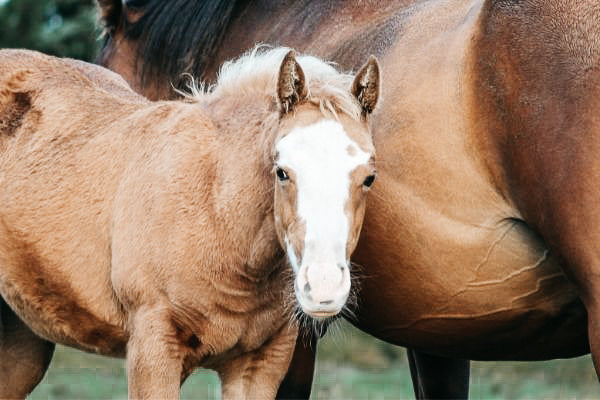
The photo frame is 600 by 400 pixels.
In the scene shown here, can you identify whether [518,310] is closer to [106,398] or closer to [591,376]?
[106,398]

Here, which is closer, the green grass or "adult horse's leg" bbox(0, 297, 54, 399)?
"adult horse's leg" bbox(0, 297, 54, 399)

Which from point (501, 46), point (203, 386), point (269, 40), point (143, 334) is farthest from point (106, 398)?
point (501, 46)

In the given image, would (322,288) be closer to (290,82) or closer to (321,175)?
(321,175)

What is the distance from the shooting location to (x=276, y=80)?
3.91m

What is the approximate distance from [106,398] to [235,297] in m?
5.65

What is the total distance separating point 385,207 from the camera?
4.12 m

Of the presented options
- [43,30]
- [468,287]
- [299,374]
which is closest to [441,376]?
[299,374]

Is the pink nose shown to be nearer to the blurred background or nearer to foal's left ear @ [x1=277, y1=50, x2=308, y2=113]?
foal's left ear @ [x1=277, y1=50, x2=308, y2=113]

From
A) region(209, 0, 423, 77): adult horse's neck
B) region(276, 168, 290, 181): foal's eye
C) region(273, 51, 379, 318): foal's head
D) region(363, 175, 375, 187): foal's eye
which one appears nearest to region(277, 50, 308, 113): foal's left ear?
region(273, 51, 379, 318): foal's head

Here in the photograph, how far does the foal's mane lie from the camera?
12.1ft

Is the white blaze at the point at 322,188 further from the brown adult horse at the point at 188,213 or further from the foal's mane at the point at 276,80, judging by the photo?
the foal's mane at the point at 276,80

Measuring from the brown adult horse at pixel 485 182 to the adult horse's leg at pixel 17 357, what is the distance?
1543 mm

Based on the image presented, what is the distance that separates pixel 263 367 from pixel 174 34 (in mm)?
2437

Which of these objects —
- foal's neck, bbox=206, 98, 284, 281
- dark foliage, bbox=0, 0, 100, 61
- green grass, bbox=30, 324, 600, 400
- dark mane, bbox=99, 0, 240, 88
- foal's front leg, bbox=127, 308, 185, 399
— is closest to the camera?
foal's front leg, bbox=127, 308, 185, 399
